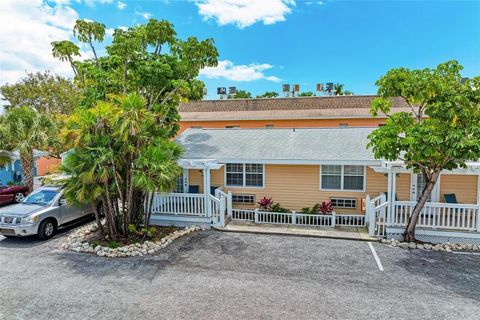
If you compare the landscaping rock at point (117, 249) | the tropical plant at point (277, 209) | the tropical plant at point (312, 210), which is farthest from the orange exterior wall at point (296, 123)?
the landscaping rock at point (117, 249)

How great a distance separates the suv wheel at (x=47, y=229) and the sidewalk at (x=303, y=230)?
612 centimetres

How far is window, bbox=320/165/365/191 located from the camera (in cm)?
1178

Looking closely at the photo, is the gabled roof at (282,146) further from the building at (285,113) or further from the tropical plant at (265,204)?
the building at (285,113)

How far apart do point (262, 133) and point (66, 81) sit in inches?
904

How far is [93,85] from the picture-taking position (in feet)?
42.5

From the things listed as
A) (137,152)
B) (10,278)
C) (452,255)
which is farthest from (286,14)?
(10,278)

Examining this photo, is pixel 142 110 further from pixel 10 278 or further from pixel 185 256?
pixel 10 278

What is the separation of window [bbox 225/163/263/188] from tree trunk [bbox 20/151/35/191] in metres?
11.1

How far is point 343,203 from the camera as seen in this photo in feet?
39.3

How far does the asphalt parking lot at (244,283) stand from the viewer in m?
5.86

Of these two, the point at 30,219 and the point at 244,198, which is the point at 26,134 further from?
the point at 244,198

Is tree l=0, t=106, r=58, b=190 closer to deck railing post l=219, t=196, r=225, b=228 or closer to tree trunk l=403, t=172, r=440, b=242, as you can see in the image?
deck railing post l=219, t=196, r=225, b=228

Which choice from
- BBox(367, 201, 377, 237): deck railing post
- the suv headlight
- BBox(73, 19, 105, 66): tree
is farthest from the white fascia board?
BBox(73, 19, 105, 66): tree

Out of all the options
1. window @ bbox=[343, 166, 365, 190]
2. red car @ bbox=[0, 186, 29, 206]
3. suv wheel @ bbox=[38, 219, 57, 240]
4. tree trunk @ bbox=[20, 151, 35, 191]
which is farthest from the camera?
tree trunk @ bbox=[20, 151, 35, 191]
